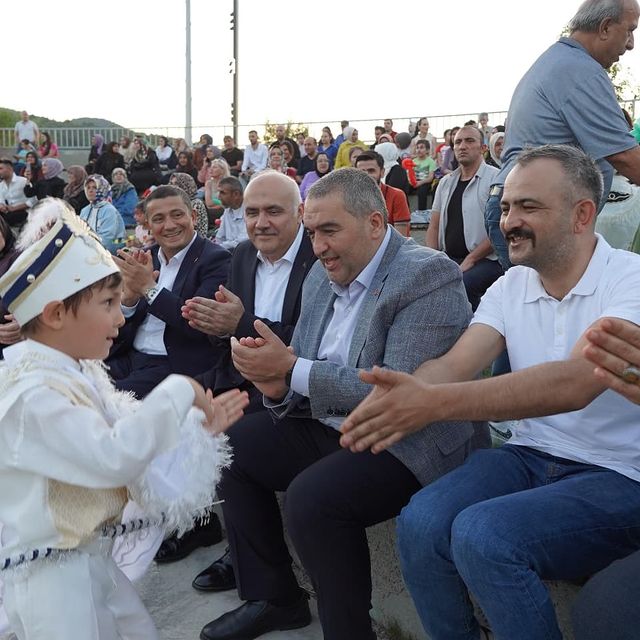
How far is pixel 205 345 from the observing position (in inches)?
162

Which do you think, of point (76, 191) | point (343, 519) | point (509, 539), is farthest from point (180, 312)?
point (76, 191)

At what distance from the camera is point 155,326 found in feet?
14.4

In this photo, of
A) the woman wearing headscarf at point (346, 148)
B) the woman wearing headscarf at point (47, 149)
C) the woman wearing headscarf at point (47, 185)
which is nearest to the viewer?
the woman wearing headscarf at point (346, 148)

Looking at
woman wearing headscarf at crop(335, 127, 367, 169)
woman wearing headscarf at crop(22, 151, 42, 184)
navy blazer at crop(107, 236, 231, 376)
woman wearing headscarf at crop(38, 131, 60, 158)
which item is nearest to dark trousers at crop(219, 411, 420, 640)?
navy blazer at crop(107, 236, 231, 376)

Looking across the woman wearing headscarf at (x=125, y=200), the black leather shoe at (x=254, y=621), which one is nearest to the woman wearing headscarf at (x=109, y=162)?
the woman wearing headscarf at (x=125, y=200)

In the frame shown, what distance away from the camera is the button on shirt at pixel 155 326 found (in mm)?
4363

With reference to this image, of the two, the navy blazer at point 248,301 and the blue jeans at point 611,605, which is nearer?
the blue jeans at point 611,605

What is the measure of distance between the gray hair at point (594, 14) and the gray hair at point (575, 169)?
137 centimetres

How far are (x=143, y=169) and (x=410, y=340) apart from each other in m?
13.7

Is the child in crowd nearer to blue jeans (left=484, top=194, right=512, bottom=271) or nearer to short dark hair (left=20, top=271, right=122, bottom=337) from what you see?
short dark hair (left=20, top=271, right=122, bottom=337)

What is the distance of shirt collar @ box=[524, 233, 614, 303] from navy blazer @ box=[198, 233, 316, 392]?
1.40 metres

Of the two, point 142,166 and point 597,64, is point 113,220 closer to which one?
point 142,166

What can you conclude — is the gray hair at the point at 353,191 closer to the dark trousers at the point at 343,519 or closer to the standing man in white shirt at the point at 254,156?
the dark trousers at the point at 343,519

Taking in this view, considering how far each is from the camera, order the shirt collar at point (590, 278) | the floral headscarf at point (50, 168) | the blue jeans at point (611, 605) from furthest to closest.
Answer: the floral headscarf at point (50, 168) → the shirt collar at point (590, 278) → the blue jeans at point (611, 605)
